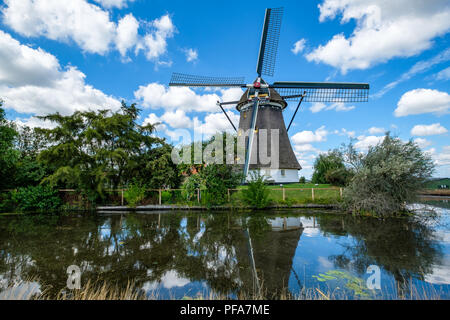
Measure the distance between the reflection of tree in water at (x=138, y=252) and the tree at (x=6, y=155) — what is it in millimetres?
4016

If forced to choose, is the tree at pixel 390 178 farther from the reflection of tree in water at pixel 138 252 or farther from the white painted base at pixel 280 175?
the white painted base at pixel 280 175

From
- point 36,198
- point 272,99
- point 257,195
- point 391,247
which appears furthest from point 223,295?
point 272,99

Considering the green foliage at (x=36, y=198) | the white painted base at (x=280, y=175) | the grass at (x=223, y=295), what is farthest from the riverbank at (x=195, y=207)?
the grass at (x=223, y=295)

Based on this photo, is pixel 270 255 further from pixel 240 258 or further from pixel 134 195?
pixel 134 195

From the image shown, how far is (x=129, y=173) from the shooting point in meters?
12.2

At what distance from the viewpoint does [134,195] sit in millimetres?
11438

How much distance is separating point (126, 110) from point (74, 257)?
10.2 metres

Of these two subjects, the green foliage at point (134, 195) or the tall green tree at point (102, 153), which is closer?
the tall green tree at point (102, 153)

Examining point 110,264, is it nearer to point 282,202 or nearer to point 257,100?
point 282,202

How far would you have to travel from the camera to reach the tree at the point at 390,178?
326 inches

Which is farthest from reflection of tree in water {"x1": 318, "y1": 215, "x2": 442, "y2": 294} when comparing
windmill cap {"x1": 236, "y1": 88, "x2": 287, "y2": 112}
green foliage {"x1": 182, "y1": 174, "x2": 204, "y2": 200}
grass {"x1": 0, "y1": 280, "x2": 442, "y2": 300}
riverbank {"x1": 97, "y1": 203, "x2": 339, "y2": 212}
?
windmill cap {"x1": 236, "y1": 88, "x2": 287, "y2": 112}

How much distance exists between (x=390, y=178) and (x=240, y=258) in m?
7.73

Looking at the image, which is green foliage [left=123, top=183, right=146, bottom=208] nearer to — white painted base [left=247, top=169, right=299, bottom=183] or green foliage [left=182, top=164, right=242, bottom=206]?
green foliage [left=182, top=164, right=242, bottom=206]

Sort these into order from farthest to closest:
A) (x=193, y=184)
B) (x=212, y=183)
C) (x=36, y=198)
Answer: (x=193, y=184)
(x=212, y=183)
(x=36, y=198)
